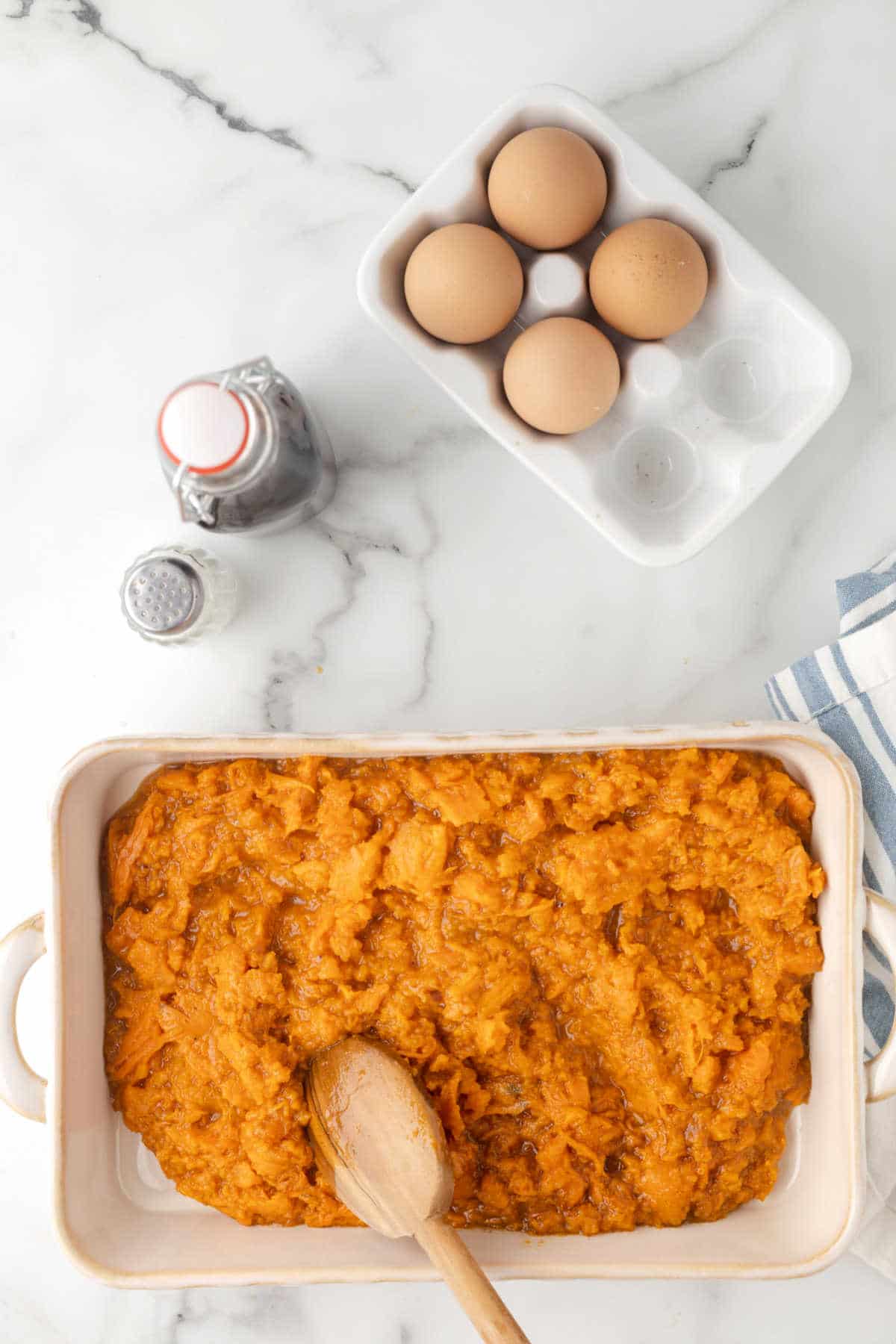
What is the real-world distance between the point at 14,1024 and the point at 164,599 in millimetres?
628

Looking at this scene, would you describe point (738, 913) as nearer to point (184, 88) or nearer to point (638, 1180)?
point (638, 1180)

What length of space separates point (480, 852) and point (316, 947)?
A: 0.26m

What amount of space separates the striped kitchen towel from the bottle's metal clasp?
856 millimetres

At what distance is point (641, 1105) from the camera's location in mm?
1591

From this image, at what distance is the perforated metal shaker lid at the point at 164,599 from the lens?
168 centimetres

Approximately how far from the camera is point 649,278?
150cm

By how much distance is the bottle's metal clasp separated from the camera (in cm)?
142

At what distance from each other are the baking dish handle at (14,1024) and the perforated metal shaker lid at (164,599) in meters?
0.44

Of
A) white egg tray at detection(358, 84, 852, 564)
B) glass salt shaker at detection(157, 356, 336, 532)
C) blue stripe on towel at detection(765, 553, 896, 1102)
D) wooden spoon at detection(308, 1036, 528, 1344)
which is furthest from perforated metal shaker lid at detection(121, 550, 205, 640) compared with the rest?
blue stripe on towel at detection(765, 553, 896, 1102)

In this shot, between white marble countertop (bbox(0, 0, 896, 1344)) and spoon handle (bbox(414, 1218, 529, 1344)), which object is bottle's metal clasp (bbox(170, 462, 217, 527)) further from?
spoon handle (bbox(414, 1218, 529, 1344))

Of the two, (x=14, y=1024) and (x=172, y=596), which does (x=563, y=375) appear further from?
(x=14, y=1024)

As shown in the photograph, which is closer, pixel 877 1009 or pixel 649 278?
pixel 649 278

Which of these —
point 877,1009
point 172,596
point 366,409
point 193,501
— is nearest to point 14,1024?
point 172,596

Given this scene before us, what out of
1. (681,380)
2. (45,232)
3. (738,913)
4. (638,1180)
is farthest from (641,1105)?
(45,232)
